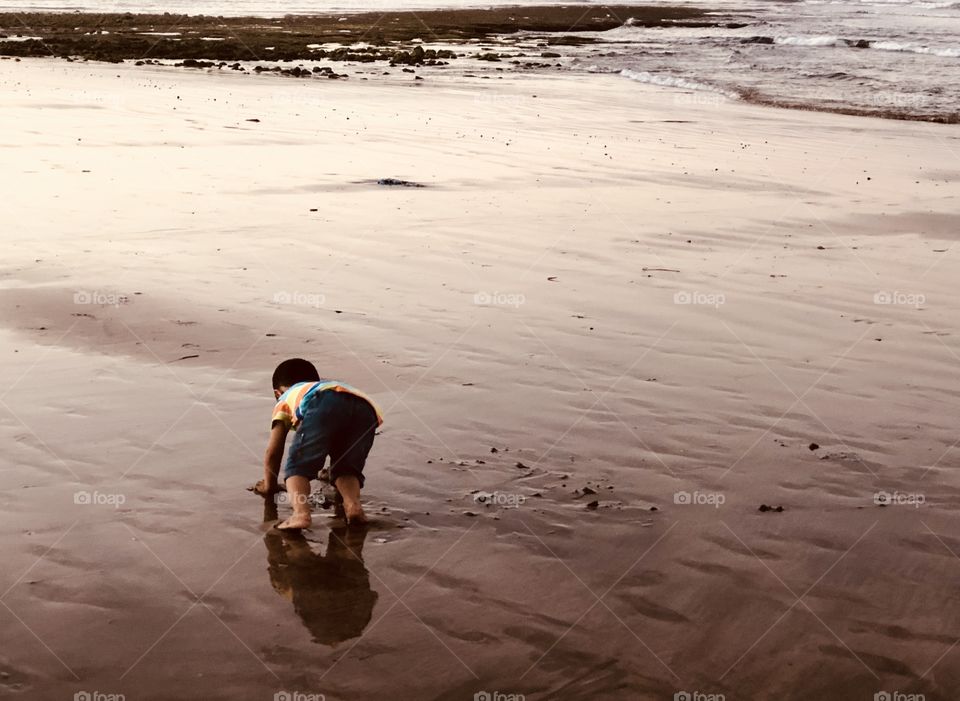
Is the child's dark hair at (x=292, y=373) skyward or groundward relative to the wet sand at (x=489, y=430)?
skyward

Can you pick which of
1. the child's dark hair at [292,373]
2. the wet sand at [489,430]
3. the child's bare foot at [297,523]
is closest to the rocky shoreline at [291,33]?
the wet sand at [489,430]

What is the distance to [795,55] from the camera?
3788 cm

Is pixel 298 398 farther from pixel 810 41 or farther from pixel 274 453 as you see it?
pixel 810 41

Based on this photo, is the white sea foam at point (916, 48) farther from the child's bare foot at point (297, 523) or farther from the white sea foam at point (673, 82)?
the child's bare foot at point (297, 523)

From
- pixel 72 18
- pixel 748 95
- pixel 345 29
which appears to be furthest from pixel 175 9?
pixel 748 95

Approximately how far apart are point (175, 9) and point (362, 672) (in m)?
66.2

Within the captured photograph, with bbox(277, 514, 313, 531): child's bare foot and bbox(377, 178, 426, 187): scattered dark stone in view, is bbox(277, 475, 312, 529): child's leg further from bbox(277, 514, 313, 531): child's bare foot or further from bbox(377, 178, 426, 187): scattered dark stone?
bbox(377, 178, 426, 187): scattered dark stone

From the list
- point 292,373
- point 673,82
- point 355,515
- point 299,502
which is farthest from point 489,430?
point 673,82

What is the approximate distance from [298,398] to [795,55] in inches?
1416

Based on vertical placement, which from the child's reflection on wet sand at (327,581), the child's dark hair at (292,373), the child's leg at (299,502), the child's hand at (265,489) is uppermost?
the child's dark hair at (292,373)

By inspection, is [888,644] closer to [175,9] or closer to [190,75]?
[190,75]

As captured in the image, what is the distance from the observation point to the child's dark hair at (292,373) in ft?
18.0

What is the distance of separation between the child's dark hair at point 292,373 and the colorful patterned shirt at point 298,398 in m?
0.15

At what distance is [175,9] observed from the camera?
64562mm
